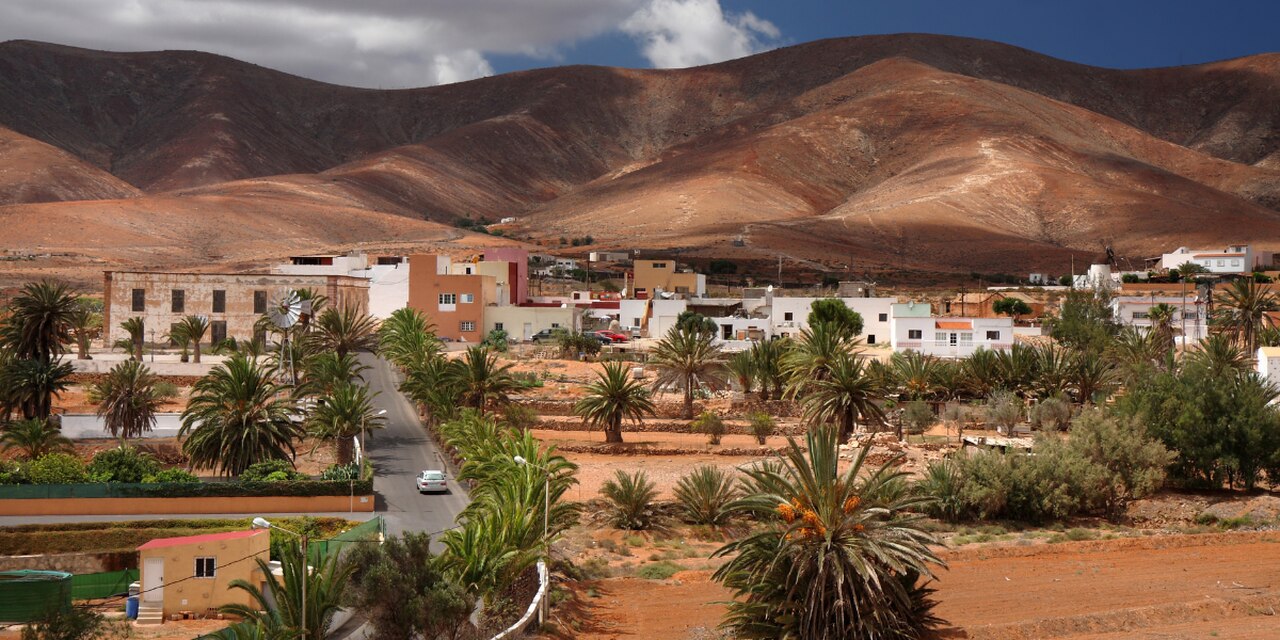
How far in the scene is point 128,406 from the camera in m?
38.5

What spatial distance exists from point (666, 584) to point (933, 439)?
18.0 metres

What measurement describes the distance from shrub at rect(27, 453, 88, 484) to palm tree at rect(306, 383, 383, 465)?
6.48 m

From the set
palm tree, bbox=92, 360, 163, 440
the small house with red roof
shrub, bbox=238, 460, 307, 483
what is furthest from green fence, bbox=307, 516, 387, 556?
palm tree, bbox=92, 360, 163, 440

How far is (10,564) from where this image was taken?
25688mm

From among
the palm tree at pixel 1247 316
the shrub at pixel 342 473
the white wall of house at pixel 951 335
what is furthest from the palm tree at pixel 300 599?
the palm tree at pixel 1247 316

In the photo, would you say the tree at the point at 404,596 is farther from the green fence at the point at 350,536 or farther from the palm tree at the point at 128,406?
the palm tree at the point at 128,406

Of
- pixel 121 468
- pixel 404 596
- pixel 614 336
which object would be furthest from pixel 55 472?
pixel 614 336

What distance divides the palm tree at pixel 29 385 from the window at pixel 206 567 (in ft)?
62.2

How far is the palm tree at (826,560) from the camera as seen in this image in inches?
730

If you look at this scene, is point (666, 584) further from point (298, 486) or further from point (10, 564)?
point (10, 564)

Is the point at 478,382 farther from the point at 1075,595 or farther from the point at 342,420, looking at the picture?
the point at 1075,595

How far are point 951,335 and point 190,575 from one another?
1594 inches

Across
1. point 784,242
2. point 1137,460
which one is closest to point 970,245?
point 784,242

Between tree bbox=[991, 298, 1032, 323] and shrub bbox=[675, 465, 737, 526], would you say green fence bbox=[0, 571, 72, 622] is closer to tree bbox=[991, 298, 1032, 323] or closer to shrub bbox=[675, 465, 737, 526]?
shrub bbox=[675, 465, 737, 526]
